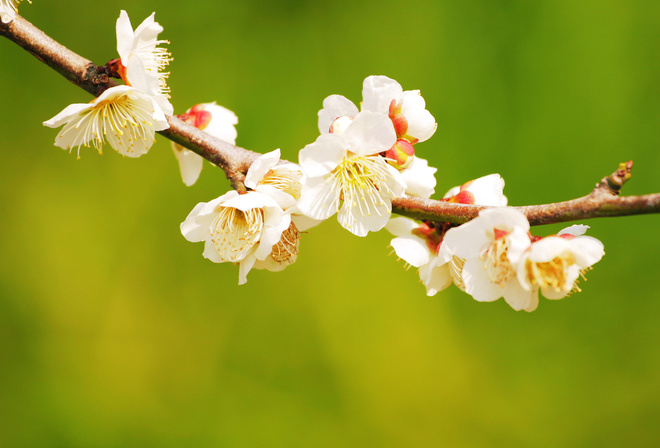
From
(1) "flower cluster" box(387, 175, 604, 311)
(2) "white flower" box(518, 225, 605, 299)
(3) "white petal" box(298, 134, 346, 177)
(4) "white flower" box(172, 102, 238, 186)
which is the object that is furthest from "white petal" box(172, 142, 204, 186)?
(2) "white flower" box(518, 225, 605, 299)

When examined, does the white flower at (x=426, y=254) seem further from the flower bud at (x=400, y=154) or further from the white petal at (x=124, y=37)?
the white petal at (x=124, y=37)

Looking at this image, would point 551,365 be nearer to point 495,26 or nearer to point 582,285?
point 582,285

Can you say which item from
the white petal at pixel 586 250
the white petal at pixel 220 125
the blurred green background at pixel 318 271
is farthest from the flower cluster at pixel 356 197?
the blurred green background at pixel 318 271

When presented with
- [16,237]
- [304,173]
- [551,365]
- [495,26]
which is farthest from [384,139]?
[16,237]

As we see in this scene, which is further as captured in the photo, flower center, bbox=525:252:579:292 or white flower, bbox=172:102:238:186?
white flower, bbox=172:102:238:186

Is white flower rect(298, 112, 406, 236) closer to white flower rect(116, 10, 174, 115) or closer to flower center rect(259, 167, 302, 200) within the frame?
flower center rect(259, 167, 302, 200)

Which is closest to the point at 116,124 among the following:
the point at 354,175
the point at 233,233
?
the point at 233,233
